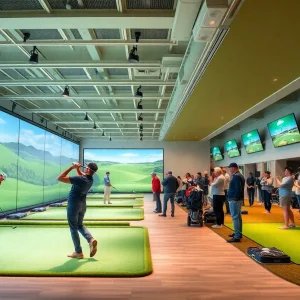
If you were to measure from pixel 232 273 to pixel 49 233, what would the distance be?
15.7 feet

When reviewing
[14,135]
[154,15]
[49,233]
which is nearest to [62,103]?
[14,135]

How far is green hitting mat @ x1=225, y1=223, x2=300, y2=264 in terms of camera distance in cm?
664

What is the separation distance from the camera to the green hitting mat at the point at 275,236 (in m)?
6.64

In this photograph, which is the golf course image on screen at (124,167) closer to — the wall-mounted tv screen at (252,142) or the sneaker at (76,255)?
the wall-mounted tv screen at (252,142)

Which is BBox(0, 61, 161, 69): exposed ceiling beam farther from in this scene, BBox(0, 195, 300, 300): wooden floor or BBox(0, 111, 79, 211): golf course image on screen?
BBox(0, 195, 300, 300): wooden floor

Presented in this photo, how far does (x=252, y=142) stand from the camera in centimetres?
1758

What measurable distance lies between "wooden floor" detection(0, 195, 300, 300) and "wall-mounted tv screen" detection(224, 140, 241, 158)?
1459cm

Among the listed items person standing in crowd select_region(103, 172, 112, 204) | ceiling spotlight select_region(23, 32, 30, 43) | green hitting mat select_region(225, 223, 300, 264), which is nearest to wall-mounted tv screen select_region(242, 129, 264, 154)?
person standing in crowd select_region(103, 172, 112, 204)

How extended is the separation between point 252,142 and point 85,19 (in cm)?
1330

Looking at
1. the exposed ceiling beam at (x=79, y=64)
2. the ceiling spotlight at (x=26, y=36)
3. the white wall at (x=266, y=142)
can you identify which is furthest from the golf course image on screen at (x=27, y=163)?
the white wall at (x=266, y=142)

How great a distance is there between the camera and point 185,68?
8.24 meters

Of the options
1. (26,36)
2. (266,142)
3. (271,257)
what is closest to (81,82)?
(26,36)

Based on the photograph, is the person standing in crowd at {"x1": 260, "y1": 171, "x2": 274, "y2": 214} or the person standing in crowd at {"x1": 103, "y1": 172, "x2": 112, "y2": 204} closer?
the person standing in crowd at {"x1": 260, "y1": 171, "x2": 274, "y2": 214}

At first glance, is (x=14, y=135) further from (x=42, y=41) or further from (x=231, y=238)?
(x=231, y=238)
